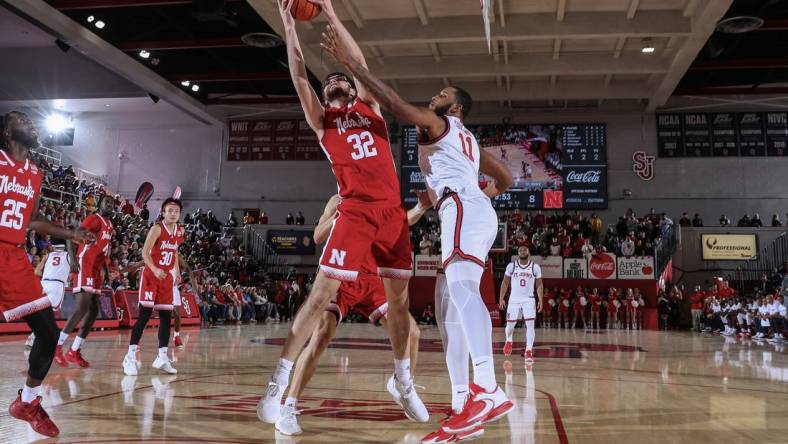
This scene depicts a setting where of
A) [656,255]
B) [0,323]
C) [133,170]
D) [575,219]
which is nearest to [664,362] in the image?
[0,323]

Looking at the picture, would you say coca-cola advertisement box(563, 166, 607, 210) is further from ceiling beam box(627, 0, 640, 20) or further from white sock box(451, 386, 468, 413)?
white sock box(451, 386, 468, 413)

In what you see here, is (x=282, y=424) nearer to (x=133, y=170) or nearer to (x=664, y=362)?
(x=664, y=362)

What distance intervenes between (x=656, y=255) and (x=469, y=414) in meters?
20.6

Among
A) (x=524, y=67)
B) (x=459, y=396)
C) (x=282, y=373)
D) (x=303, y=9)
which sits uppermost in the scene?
(x=524, y=67)

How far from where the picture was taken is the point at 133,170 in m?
29.2

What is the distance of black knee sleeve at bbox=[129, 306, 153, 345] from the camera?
6160 millimetres

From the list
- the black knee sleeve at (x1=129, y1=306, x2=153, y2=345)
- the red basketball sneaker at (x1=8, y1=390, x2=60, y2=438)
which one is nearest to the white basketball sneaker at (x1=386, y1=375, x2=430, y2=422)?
Result: the red basketball sneaker at (x1=8, y1=390, x2=60, y2=438)

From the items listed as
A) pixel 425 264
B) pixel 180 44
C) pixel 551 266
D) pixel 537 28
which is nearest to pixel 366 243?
pixel 537 28

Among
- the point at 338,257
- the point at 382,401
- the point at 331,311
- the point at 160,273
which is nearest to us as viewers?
the point at 338,257

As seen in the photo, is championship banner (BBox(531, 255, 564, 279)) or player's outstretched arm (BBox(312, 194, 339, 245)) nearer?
player's outstretched arm (BBox(312, 194, 339, 245))

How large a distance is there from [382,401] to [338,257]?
60.4 inches

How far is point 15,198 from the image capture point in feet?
12.0

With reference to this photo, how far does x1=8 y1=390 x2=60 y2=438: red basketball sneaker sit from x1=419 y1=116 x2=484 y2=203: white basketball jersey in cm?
240

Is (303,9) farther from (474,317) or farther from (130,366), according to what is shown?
(130,366)
